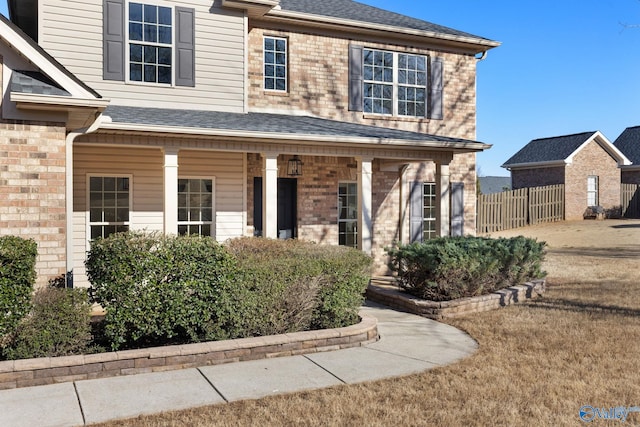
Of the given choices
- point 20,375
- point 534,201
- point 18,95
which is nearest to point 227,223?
point 18,95

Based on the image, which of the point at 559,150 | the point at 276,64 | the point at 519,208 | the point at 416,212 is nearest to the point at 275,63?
the point at 276,64

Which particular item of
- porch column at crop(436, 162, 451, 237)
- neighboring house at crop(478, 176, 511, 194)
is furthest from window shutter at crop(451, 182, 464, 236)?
neighboring house at crop(478, 176, 511, 194)

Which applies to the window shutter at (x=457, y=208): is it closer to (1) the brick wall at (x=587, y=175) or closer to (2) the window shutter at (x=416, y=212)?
(2) the window shutter at (x=416, y=212)

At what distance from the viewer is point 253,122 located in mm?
10859

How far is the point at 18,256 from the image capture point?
5.71 m

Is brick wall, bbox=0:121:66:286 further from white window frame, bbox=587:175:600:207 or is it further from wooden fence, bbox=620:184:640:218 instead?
wooden fence, bbox=620:184:640:218

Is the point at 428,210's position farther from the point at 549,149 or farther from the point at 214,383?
the point at 549,149

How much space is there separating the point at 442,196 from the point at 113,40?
7.67 metres

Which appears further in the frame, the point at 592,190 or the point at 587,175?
the point at 592,190

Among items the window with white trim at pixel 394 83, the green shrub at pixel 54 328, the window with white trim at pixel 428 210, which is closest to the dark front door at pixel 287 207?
the window with white trim at pixel 394 83

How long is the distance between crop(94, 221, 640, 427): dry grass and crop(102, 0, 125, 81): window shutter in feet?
25.9

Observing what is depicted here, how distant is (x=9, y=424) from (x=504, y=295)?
25.4 ft

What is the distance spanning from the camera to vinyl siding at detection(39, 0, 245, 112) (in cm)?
1031

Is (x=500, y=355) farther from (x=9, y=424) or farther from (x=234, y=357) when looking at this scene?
(x=9, y=424)
